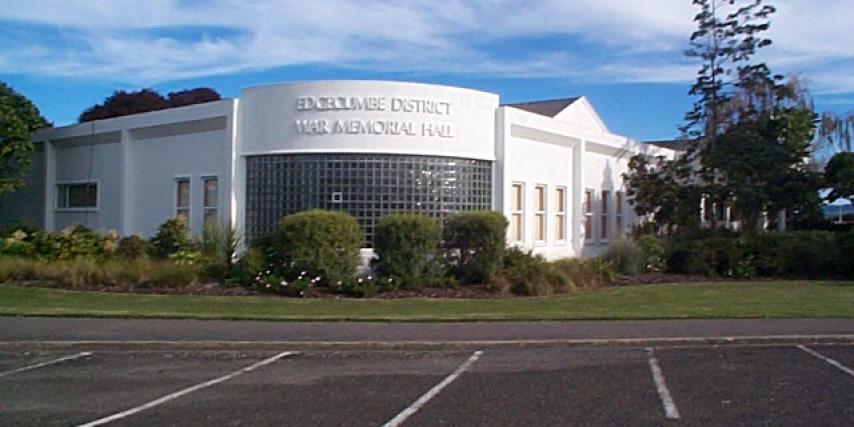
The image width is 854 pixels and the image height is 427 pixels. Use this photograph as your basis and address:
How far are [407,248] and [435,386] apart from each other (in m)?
10.5

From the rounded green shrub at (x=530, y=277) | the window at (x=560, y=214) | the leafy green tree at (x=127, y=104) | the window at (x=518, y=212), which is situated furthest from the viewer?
the leafy green tree at (x=127, y=104)

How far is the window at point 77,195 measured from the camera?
1137 inches

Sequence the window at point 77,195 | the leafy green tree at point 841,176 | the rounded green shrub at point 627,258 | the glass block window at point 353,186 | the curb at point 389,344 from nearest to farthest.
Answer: the curb at point 389,344 < the glass block window at point 353,186 < the rounded green shrub at point 627,258 < the leafy green tree at point 841,176 < the window at point 77,195

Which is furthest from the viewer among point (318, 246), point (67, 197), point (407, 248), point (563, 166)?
point (67, 197)

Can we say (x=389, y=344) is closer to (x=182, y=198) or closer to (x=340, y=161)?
(x=340, y=161)

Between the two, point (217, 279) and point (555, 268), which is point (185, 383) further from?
point (555, 268)

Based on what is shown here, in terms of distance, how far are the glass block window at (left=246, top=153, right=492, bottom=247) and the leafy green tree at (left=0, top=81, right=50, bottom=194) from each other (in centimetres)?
1011

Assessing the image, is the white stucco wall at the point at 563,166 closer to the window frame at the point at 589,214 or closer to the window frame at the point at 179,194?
the window frame at the point at 589,214

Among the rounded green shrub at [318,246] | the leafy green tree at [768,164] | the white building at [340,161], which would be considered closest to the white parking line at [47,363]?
the rounded green shrub at [318,246]

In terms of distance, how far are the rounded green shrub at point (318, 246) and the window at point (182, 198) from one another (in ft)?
21.7

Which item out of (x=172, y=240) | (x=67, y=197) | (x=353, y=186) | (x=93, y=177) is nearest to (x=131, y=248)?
(x=172, y=240)

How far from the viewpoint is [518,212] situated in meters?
25.4

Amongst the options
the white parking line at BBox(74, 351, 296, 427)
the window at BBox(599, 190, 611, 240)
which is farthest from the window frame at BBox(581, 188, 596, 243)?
the white parking line at BBox(74, 351, 296, 427)

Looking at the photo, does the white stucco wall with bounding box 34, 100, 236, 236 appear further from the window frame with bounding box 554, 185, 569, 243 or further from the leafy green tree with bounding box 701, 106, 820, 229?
the leafy green tree with bounding box 701, 106, 820, 229
